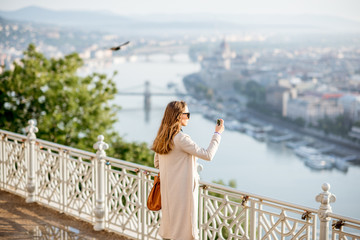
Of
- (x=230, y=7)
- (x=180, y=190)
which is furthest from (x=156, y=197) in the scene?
(x=230, y=7)

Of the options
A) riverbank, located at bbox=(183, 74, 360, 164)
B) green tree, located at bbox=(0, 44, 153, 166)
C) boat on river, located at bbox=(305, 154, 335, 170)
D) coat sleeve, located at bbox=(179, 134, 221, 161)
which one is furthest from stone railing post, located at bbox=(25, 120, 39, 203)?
boat on river, located at bbox=(305, 154, 335, 170)

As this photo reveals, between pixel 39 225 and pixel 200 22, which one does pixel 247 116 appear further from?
pixel 39 225

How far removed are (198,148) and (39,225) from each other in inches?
81.4

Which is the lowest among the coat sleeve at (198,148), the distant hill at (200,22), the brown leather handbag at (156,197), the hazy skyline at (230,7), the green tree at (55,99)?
the green tree at (55,99)

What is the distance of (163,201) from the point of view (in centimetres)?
250

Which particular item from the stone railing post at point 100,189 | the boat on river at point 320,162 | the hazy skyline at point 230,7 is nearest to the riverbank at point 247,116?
the boat on river at point 320,162

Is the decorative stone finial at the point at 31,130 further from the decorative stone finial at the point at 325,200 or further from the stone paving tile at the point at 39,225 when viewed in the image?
the decorative stone finial at the point at 325,200

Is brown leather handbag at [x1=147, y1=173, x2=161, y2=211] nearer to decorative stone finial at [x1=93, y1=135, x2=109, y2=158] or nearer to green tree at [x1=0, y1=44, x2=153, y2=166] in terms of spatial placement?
decorative stone finial at [x1=93, y1=135, x2=109, y2=158]

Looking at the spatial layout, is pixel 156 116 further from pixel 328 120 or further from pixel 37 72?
pixel 37 72

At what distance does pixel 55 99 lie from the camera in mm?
14352

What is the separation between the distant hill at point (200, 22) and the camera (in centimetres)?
5022

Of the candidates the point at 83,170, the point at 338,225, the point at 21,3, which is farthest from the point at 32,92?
the point at 21,3

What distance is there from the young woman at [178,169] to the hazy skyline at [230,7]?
53.4 metres

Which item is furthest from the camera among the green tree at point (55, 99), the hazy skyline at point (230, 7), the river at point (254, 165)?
the hazy skyline at point (230, 7)
